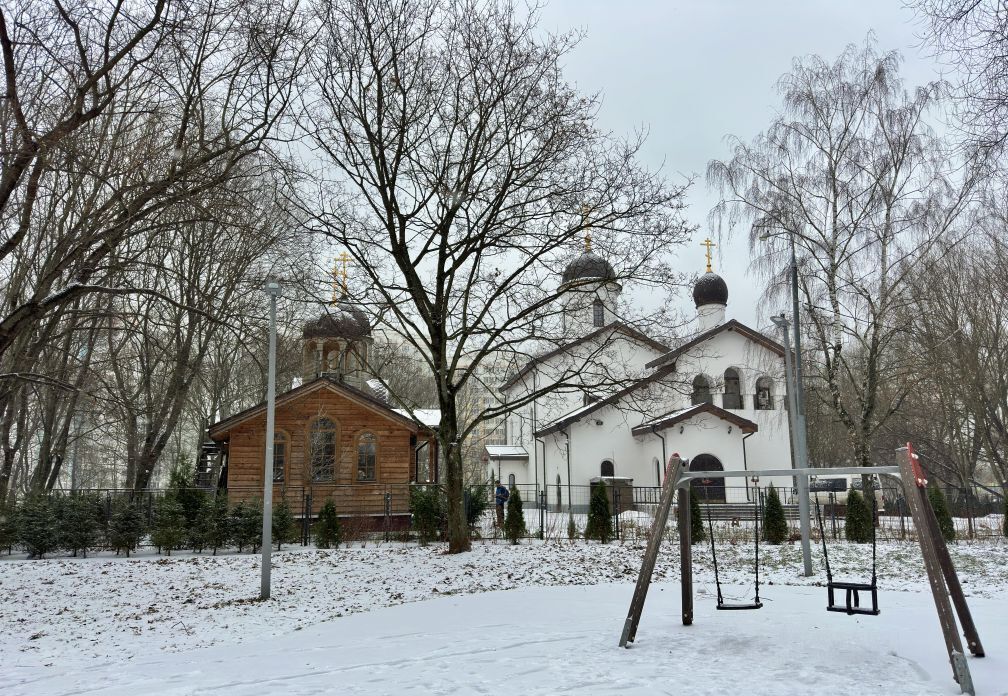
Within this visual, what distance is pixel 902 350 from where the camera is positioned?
24.5m

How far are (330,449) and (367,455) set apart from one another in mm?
1235

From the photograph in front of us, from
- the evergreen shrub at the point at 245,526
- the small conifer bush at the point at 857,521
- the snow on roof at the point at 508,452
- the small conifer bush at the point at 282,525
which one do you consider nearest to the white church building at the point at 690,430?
the snow on roof at the point at 508,452

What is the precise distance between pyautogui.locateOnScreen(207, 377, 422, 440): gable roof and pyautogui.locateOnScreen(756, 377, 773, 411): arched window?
62.6 feet

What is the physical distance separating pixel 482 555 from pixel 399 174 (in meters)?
8.95

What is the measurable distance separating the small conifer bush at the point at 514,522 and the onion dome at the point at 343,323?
5.95m

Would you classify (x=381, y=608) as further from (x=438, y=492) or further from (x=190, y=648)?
(x=438, y=492)

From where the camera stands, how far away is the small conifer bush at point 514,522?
19.7 meters

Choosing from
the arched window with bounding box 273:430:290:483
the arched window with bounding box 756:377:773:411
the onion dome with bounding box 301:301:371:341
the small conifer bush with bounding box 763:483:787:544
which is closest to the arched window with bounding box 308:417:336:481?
the arched window with bounding box 273:430:290:483

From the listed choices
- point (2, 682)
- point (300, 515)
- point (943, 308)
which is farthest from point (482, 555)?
point (943, 308)

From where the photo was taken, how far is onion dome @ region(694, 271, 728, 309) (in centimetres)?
4138

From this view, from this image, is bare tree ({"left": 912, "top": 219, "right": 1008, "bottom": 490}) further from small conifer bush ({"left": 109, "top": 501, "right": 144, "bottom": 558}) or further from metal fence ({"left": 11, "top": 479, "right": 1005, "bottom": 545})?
small conifer bush ({"left": 109, "top": 501, "right": 144, "bottom": 558})

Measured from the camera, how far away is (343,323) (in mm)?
19000

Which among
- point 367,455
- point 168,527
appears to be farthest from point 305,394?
point 168,527

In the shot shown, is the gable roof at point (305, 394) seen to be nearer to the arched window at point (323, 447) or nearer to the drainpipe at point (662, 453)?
the arched window at point (323, 447)
